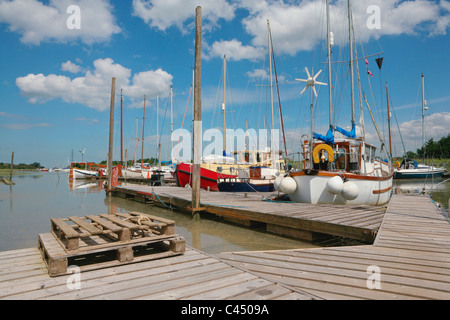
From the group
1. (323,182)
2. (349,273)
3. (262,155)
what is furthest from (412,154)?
(349,273)

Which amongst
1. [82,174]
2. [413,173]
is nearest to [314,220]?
[413,173]

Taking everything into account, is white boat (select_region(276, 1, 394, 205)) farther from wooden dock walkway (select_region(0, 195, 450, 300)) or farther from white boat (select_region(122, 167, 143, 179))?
white boat (select_region(122, 167, 143, 179))

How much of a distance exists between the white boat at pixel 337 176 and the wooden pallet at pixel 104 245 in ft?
23.3

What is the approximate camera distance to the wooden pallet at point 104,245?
372cm

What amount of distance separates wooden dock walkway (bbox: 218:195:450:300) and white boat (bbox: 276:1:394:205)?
4557mm

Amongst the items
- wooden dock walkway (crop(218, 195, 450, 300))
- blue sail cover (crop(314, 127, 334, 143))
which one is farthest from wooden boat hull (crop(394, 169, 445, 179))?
wooden dock walkway (crop(218, 195, 450, 300))

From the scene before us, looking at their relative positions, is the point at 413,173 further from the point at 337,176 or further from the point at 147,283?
the point at 147,283

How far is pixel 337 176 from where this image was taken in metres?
10.1

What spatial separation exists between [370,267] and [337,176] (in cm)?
653

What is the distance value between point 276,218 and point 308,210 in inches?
55.3

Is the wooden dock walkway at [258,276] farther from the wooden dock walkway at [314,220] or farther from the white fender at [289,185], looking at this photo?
the white fender at [289,185]

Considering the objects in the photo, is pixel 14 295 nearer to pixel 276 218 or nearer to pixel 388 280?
pixel 388 280

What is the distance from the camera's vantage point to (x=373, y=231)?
6.26m

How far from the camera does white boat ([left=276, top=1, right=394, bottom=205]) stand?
34.1 ft
